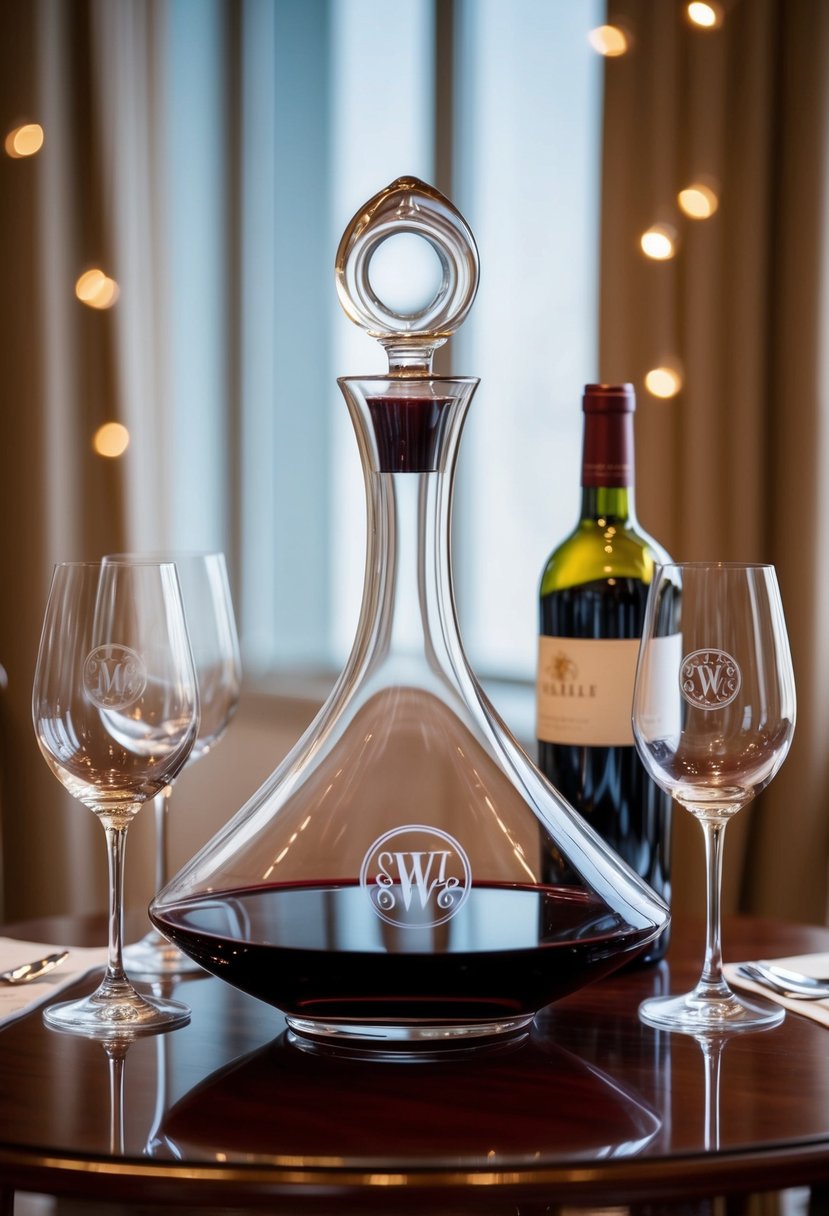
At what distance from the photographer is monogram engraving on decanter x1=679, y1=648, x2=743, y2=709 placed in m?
0.84

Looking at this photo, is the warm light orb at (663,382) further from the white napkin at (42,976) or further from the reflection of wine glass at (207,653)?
the white napkin at (42,976)

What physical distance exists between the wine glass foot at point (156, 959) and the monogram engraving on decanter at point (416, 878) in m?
0.23

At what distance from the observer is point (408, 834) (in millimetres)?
806

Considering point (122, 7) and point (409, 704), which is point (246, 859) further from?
point (122, 7)

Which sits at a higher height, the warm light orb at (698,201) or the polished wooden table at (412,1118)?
the warm light orb at (698,201)

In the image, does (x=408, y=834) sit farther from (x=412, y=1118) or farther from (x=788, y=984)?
(x=788, y=984)

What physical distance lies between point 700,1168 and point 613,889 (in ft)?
0.71

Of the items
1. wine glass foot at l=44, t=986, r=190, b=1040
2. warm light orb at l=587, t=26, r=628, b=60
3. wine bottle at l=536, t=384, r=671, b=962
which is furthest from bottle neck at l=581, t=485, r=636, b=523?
warm light orb at l=587, t=26, r=628, b=60

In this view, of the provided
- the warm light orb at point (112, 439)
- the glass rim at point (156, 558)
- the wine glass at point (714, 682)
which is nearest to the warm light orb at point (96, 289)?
the warm light orb at point (112, 439)

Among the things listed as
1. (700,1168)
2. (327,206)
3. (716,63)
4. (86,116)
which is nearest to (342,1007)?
(700,1168)

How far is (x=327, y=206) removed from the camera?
3.25 metres

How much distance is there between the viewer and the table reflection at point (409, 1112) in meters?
0.65

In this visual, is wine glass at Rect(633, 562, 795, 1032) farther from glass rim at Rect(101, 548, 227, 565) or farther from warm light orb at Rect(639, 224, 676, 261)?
warm light orb at Rect(639, 224, 676, 261)

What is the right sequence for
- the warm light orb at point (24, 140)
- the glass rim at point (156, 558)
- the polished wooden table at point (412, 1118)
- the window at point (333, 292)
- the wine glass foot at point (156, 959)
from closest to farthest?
the polished wooden table at point (412, 1118)
the glass rim at point (156, 558)
the wine glass foot at point (156, 959)
the warm light orb at point (24, 140)
the window at point (333, 292)
